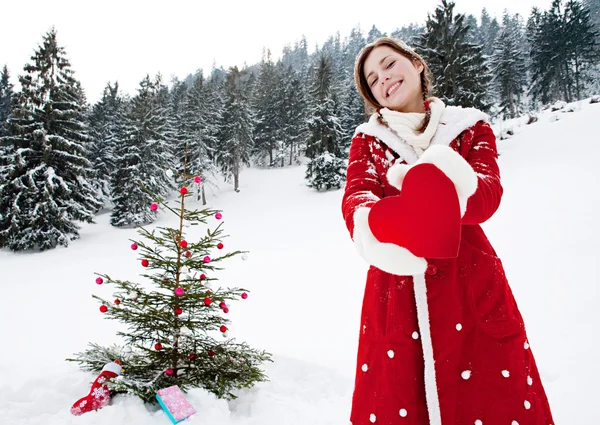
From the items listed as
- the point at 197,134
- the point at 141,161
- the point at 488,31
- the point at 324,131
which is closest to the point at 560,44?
the point at 324,131

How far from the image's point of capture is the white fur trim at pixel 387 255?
0.86 meters

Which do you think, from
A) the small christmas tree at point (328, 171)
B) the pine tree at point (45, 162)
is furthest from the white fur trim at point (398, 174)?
the small christmas tree at point (328, 171)

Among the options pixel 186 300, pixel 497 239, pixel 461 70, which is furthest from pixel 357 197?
pixel 461 70

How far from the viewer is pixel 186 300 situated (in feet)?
11.6

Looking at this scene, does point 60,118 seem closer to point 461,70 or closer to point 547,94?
point 461,70

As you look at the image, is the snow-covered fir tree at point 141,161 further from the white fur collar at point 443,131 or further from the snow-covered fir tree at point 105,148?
the white fur collar at point 443,131

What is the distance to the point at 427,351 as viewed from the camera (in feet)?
3.54

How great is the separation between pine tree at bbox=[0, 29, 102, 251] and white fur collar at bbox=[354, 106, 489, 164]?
805 inches

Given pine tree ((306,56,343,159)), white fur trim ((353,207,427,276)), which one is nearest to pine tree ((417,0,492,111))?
pine tree ((306,56,343,159))

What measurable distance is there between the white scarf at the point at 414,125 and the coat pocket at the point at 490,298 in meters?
0.46

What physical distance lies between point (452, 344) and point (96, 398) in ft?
11.2

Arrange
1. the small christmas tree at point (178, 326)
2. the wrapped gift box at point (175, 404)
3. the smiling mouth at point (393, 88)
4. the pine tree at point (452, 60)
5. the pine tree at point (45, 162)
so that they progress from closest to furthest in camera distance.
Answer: the smiling mouth at point (393, 88) < the wrapped gift box at point (175, 404) < the small christmas tree at point (178, 326) < the pine tree at point (45, 162) < the pine tree at point (452, 60)

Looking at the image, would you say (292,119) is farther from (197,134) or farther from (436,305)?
(436,305)

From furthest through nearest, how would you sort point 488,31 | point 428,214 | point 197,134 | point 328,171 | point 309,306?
point 488,31 → point 197,134 → point 328,171 → point 309,306 → point 428,214
